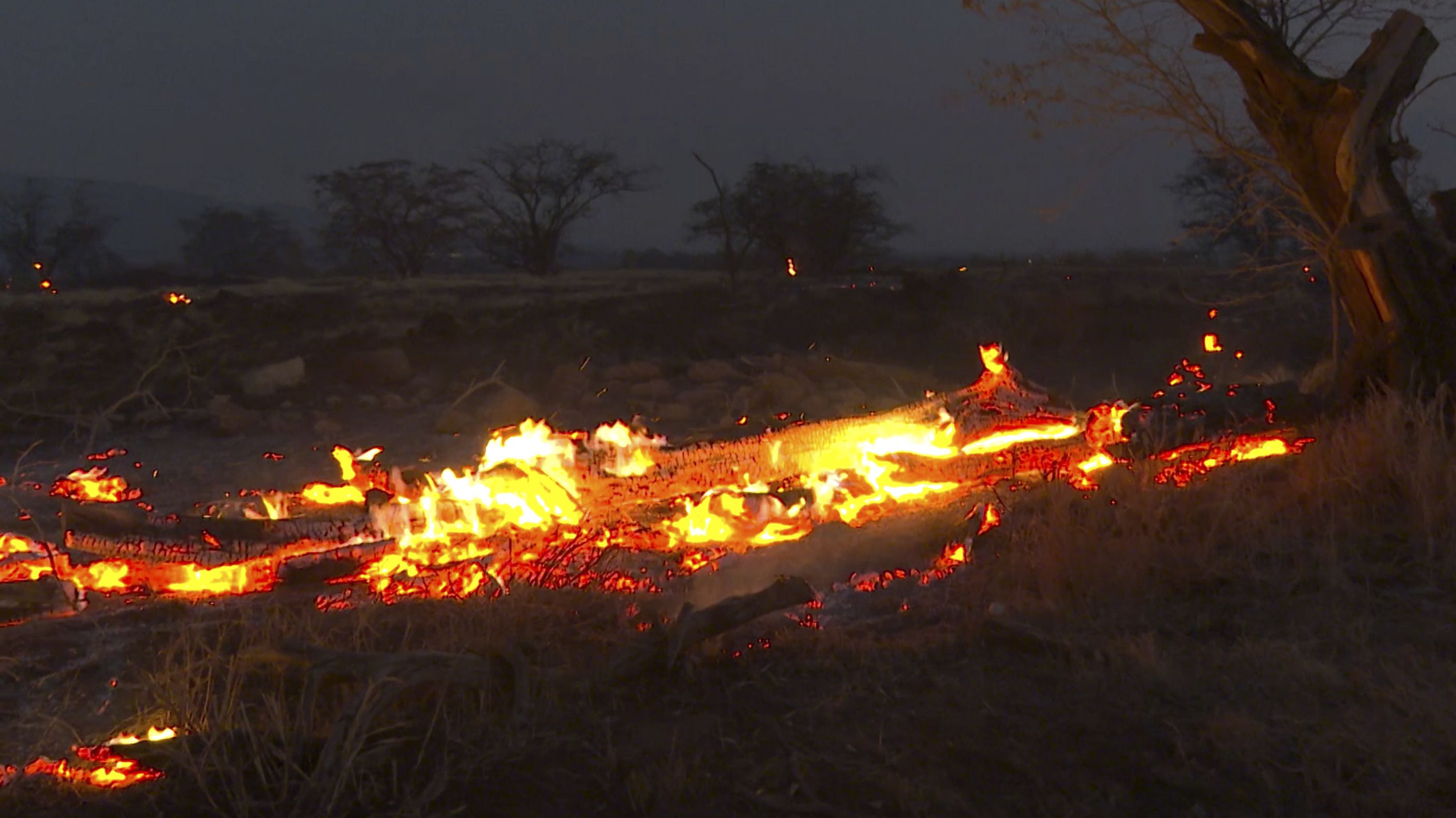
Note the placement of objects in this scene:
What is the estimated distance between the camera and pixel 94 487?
7.27m

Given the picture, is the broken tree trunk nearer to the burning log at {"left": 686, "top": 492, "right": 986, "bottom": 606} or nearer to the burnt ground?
the burnt ground

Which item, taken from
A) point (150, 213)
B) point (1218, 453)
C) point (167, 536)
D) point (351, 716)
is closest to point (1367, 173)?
point (1218, 453)

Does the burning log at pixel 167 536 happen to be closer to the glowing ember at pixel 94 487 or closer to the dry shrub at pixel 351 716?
the glowing ember at pixel 94 487

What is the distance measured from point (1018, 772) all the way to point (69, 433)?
9830mm

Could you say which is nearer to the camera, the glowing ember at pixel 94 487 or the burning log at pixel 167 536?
the burning log at pixel 167 536

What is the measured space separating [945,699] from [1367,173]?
15.0 ft

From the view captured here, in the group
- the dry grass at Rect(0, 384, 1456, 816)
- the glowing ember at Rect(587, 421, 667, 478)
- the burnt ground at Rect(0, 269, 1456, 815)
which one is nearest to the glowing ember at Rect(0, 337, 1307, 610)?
the glowing ember at Rect(587, 421, 667, 478)

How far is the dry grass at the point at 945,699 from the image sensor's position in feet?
9.32

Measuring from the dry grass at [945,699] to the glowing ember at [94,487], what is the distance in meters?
2.97

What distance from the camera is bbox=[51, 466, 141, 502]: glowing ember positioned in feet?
22.8

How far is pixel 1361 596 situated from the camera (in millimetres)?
4195

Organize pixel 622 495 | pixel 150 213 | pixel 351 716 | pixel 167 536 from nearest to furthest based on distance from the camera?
pixel 351 716 → pixel 167 536 → pixel 622 495 → pixel 150 213

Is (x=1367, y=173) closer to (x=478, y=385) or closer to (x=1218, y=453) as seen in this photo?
(x=1218, y=453)

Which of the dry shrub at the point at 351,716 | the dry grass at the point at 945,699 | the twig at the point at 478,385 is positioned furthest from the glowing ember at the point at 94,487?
the dry shrub at the point at 351,716
